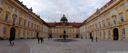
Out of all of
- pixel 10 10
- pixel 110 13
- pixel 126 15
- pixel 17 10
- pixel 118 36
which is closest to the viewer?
pixel 126 15

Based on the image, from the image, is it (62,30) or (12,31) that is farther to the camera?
(62,30)

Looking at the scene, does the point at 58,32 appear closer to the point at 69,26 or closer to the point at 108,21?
the point at 69,26

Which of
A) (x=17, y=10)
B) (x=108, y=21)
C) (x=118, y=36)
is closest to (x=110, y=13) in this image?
(x=108, y=21)

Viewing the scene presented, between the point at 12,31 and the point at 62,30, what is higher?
the point at 12,31

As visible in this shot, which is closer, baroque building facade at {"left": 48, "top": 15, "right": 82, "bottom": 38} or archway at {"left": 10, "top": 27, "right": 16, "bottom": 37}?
archway at {"left": 10, "top": 27, "right": 16, "bottom": 37}

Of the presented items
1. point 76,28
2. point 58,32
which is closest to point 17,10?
point 58,32

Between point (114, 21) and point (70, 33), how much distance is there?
46.3 m

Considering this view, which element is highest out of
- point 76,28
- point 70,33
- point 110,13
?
point 110,13

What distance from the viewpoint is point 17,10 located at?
981 inches

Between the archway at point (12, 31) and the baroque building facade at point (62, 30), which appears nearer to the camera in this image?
the archway at point (12, 31)

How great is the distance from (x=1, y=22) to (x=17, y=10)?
7.96m

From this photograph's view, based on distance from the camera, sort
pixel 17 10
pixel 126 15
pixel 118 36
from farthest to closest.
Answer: pixel 17 10, pixel 118 36, pixel 126 15

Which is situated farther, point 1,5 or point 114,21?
point 114,21

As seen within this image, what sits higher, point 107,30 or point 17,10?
point 17,10
